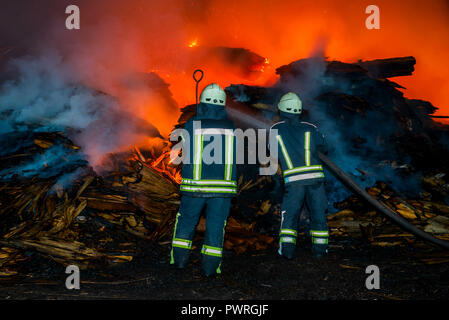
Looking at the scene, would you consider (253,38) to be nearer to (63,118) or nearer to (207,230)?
(63,118)

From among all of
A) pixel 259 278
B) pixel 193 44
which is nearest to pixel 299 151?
pixel 259 278

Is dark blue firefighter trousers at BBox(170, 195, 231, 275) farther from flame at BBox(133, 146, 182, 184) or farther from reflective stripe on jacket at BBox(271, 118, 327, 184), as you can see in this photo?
flame at BBox(133, 146, 182, 184)

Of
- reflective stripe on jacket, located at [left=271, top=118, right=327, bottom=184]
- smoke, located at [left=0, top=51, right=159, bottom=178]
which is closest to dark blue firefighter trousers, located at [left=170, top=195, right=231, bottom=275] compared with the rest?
reflective stripe on jacket, located at [left=271, top=118, right=327, bottom=184]

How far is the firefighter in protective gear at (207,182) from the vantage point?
446cm

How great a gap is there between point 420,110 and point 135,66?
24.0 ft

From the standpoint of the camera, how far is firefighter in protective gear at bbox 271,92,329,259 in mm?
5098

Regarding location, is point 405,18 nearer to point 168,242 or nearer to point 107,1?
point 107,1

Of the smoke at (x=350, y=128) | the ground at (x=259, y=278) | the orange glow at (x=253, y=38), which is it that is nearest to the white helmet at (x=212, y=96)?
the ground at (x=259, y=278)

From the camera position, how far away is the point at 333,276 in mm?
4340

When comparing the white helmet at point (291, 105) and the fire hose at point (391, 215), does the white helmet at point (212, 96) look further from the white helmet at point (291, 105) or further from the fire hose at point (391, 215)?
the fire hose at point (391, 215)

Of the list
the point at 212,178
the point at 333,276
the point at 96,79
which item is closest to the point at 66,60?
the point at 96,79

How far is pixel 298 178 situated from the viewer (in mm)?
5121

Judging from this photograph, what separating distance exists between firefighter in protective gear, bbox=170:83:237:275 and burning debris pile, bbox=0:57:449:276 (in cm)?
105

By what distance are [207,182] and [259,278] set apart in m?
1.28
